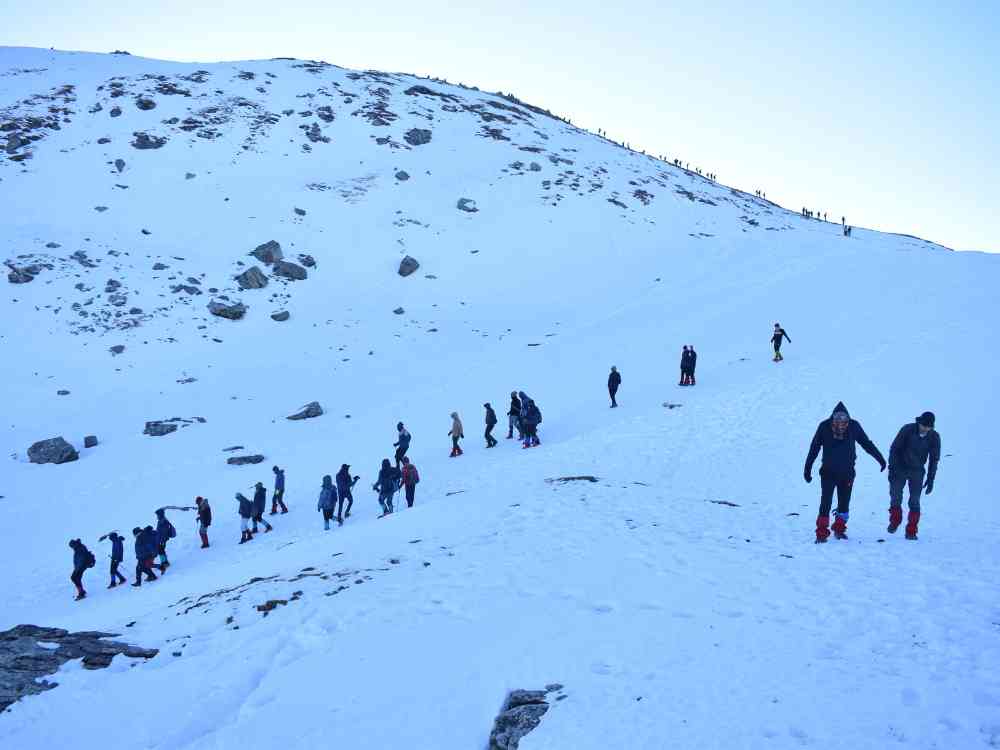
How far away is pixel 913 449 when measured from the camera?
9055 mm

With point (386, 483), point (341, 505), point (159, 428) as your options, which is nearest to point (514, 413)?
point (386, 483)

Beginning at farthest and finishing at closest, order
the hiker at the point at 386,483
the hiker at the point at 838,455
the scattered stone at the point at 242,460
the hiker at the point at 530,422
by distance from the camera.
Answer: the scattered stone at the point at 242,460, the hiker at the point at 530,422, the hiker at the point at 386,483, the hiker at the point at 838,455

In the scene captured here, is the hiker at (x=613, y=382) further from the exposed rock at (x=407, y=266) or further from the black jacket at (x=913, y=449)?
the exposed rock at (x=407, y=266)

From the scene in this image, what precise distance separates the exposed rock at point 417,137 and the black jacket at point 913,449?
156 feet

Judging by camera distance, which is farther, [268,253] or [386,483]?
[268,253]

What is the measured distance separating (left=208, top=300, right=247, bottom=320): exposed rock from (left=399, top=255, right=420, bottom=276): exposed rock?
9608mm

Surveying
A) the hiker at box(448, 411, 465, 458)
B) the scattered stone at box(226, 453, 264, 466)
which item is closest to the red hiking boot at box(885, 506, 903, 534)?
the hiker at box(448, 411, 465, 458)

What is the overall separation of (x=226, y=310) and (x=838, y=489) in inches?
1191

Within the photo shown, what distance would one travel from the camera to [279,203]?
41.0m

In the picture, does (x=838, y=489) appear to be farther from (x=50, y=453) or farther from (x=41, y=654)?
(x=50, y=453)

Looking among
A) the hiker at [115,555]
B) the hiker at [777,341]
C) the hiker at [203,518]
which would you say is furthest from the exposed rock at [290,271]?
the hiker at [777,341]

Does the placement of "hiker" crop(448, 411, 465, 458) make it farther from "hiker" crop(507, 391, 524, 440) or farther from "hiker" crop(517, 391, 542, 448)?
"hiker" crop(517, 391, 542, 448)

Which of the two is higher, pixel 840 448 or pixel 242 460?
pixel 840 448

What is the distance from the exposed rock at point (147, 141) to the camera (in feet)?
139
